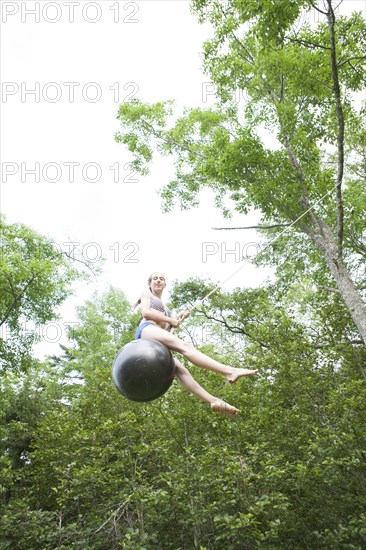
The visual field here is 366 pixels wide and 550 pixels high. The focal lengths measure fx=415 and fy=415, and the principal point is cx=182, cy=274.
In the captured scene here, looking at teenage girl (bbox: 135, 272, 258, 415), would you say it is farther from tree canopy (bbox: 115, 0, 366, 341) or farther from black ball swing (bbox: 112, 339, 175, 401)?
tree canopy (bbox: 115, 0, 366, 341)

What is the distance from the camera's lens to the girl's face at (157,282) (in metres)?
4.18

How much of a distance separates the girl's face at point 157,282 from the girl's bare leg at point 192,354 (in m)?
0.56

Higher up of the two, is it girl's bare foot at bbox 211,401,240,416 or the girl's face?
the girl's face

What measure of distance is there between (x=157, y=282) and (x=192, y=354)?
39.3 inches

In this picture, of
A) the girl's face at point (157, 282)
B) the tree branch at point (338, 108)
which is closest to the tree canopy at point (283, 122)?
the tree branch at point (338, 108)

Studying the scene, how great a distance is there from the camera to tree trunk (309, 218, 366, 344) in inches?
237

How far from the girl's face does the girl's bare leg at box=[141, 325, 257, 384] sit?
558mm

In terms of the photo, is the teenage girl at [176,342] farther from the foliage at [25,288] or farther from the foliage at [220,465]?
the foliage at [25,288]

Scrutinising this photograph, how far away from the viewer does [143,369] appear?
322cm

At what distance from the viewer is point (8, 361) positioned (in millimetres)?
11555

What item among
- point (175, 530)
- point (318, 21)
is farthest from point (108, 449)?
point (318, 21)

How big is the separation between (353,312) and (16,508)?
5.81 metres

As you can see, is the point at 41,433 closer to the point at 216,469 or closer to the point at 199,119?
the point at 216,469

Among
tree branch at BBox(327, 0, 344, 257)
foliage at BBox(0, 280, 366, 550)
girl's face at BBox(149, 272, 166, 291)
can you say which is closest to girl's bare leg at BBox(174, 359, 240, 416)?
girl's face at BBox(149, 272, 166, 291)
